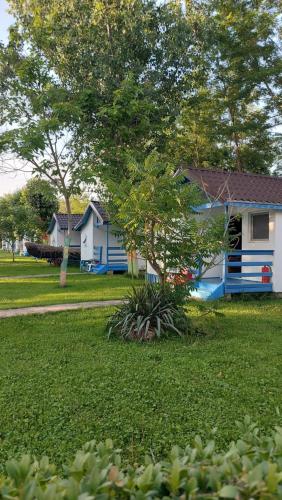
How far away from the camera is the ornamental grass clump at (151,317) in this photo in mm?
6723

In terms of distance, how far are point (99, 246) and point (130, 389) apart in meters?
18.1

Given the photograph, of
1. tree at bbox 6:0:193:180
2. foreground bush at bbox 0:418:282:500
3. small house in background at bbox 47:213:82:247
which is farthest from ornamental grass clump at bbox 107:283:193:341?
small house in background at bbox 47:213:82:247

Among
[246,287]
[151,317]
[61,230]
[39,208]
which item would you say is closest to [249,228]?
[246,287]

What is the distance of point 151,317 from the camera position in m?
6.87

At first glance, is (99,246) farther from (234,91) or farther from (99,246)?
(234,91)

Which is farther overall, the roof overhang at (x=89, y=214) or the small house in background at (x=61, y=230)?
the small house in background at (x=61, y=230)

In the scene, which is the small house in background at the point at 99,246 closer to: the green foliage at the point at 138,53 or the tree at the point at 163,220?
the green foliage at the point at 138,53

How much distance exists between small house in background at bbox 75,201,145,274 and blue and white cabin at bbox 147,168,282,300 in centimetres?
850

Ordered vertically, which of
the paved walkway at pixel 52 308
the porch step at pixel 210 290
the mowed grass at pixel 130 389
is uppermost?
the porch step at pixel 210 290

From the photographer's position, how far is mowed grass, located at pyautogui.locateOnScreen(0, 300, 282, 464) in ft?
11.4

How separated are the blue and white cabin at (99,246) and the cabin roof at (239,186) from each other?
8.75 m

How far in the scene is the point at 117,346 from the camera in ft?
20.6

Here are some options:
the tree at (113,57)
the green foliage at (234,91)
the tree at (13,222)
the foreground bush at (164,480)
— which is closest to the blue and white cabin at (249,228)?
the tree at (113,57)

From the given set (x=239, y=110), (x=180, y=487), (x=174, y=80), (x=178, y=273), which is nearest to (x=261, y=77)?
(x=239, y=110)
